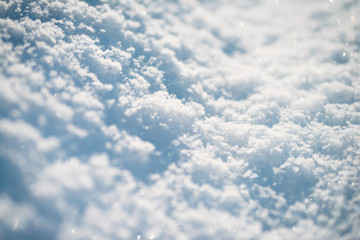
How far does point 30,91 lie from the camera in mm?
1629

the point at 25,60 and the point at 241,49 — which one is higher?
the point at 241,49

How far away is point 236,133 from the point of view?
1.90m

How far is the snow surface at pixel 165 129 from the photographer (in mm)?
1442

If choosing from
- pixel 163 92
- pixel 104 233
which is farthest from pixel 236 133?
pixel 104 233

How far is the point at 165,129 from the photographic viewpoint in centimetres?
181

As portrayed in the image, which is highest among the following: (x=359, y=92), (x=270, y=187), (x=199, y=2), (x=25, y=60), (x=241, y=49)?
(x=199, y=2)

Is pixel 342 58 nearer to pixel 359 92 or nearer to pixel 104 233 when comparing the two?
pixel 359 92

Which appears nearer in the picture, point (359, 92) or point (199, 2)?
point (359, 92)

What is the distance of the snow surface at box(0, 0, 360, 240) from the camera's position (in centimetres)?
144

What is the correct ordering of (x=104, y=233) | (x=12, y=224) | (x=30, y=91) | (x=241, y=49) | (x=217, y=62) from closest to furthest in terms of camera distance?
(x=12, y=224)
(x=104, y=233)
(x=30, y=91)
(x=217, y=62)
(x=241, y=49)

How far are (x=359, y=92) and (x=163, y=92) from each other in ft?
6.63

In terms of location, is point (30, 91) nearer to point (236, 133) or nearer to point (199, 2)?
point (236, 133)

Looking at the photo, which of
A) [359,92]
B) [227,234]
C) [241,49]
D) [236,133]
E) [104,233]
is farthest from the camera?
[241,49]

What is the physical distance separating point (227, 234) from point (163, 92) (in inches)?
50.7
